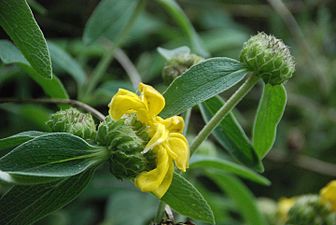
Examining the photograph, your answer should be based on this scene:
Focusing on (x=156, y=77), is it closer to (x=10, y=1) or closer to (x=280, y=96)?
(x=280, y=96)

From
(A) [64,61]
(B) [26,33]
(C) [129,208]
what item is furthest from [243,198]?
(B) [26,33]

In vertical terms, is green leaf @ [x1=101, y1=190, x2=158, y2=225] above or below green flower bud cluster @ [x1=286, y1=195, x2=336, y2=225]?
below

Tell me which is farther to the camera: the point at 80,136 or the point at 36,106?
the point at 36,106

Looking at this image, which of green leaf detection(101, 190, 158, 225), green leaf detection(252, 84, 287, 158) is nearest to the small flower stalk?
green leaf detection(252, 84, 287, 158)

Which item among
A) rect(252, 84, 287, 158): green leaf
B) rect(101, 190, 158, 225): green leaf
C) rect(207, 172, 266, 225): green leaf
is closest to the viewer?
rect(252, 84, 287, 158): green leaf

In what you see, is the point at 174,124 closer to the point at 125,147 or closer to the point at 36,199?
the point at 125,147

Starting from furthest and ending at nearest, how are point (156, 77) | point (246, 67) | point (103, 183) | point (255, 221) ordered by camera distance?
point (156, 77) → point (103, 183) → point (255, 221) → point (246, 67)

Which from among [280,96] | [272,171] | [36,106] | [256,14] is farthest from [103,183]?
[256,14]

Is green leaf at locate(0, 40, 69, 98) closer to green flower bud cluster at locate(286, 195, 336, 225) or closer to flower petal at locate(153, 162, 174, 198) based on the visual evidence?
flower petal at locate(153, 162, 174, 198)
